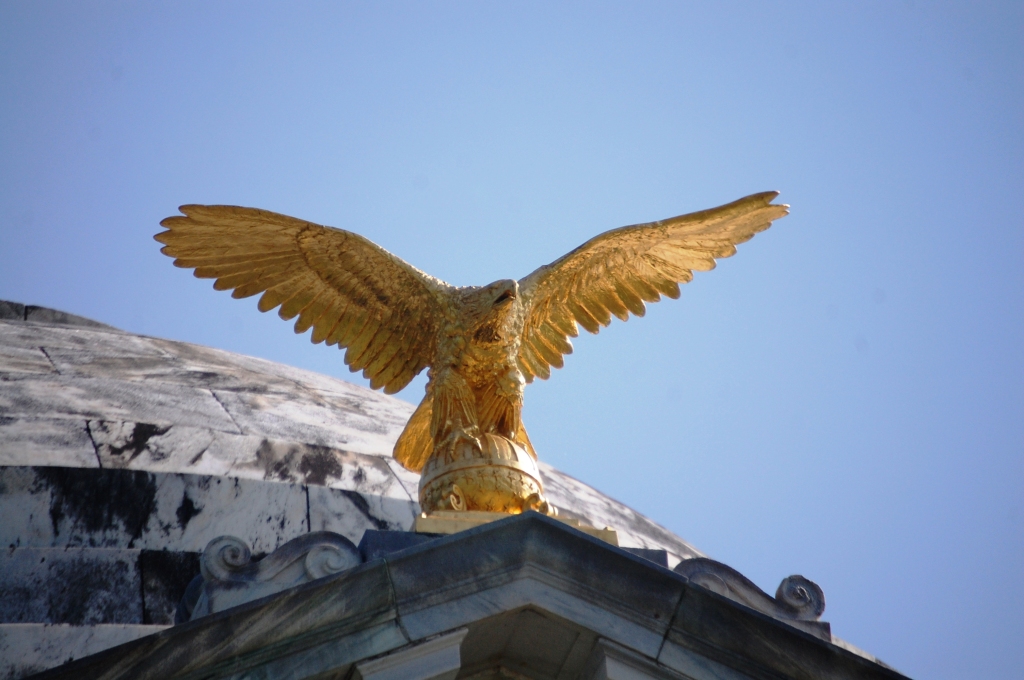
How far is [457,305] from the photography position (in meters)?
12.5

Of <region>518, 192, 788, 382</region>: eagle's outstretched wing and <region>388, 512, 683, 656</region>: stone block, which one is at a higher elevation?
<region>518, 192, 788, 382</region>: eagle's outstretched wing

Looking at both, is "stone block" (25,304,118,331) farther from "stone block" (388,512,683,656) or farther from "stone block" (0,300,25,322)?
"stone block" (388,512,683,656)

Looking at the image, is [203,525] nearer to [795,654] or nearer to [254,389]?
[254,389]

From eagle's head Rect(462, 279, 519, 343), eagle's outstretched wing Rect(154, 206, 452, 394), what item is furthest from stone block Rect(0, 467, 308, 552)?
eagle's head Rect(462, 279, 519, 343)

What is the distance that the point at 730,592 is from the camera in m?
10.9

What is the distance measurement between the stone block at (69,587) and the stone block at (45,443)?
5.31 ft

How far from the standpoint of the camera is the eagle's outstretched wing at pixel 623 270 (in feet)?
43.1

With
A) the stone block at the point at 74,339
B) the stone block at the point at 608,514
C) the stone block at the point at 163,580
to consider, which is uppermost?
the stone block at the point at 608,514

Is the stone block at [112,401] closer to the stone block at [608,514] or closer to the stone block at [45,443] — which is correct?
the stone block at [45,443]

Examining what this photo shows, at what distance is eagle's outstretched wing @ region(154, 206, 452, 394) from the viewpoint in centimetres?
1254

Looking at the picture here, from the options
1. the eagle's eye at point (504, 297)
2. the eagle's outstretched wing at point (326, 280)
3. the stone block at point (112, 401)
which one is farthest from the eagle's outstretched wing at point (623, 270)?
the stone block at point (112, 401)

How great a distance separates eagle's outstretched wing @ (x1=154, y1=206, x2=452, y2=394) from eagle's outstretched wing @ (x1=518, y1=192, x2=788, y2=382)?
37.6 inches

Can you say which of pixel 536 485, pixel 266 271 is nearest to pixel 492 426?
pixel 536 485

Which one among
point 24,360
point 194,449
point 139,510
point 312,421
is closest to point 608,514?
point 312,421
